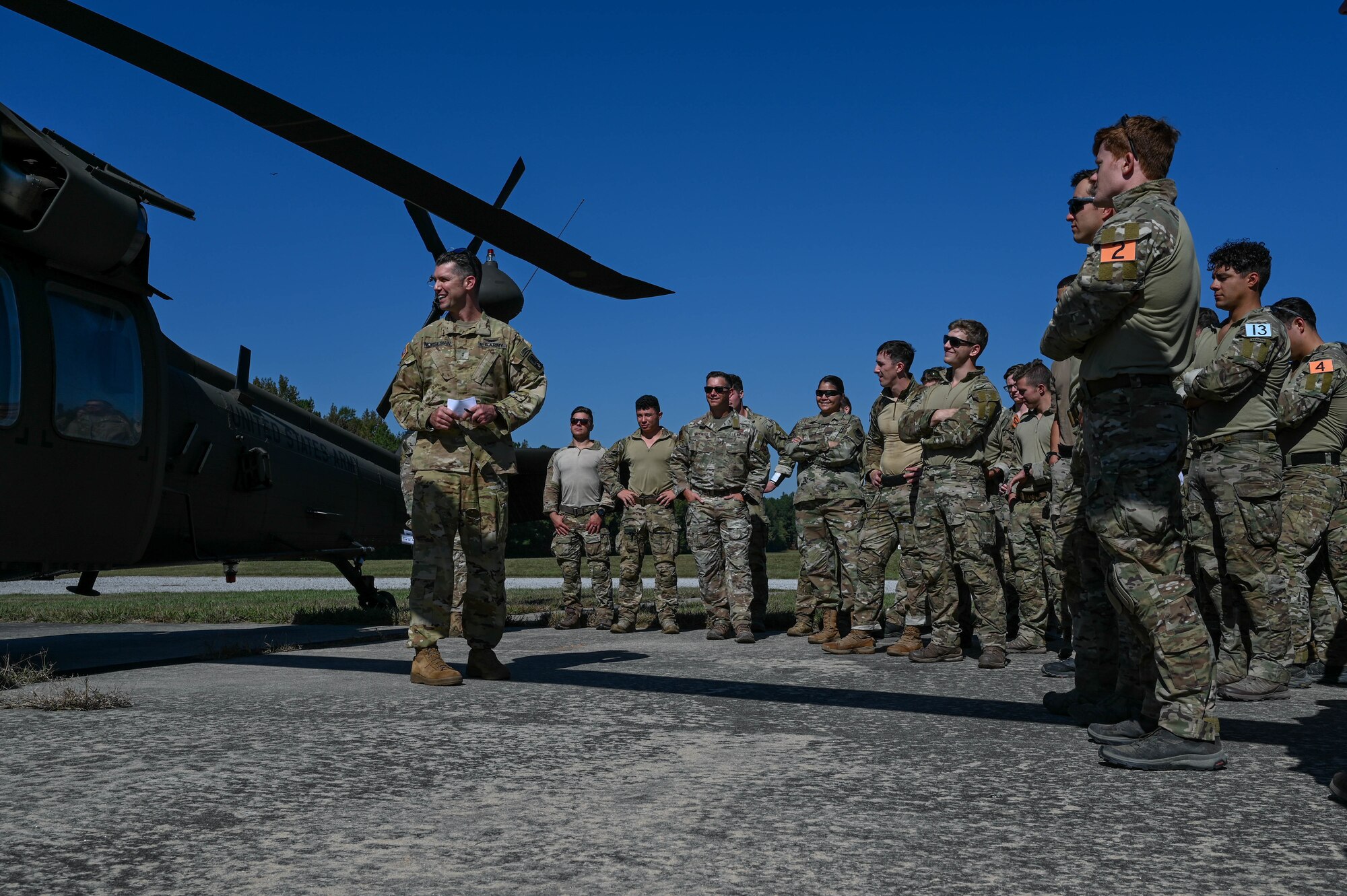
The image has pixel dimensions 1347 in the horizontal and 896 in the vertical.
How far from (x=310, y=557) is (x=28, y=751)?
5.98 meters

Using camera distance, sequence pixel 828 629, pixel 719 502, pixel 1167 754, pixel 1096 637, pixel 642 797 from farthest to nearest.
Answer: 1. pixel 719 502
2. pixel 828 629
3. pixel 1096 637
4. pixel 1167 754
5. pixel 642 797

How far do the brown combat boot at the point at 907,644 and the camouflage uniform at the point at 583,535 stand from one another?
3490mm

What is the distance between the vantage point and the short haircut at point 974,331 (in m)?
6.91

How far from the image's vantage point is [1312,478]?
608 cm

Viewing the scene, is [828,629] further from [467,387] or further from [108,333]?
[108,333]

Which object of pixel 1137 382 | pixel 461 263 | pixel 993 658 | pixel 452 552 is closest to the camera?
pixel 1137 382

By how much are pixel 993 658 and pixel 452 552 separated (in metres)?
3.38

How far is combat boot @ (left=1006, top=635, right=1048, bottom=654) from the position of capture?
7.63 meters

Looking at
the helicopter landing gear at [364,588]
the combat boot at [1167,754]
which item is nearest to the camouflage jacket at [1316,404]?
the combat boot at [1167,754]

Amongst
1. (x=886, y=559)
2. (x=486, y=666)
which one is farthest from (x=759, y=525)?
(x=486, y=666)

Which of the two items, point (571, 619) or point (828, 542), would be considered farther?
point (571, 619)


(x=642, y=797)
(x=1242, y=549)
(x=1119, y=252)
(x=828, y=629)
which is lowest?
(x=642, y=797)

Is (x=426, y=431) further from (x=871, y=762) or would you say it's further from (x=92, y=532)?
(x=871, y=762)

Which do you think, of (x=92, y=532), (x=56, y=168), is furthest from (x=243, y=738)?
(x=56, y=168)
